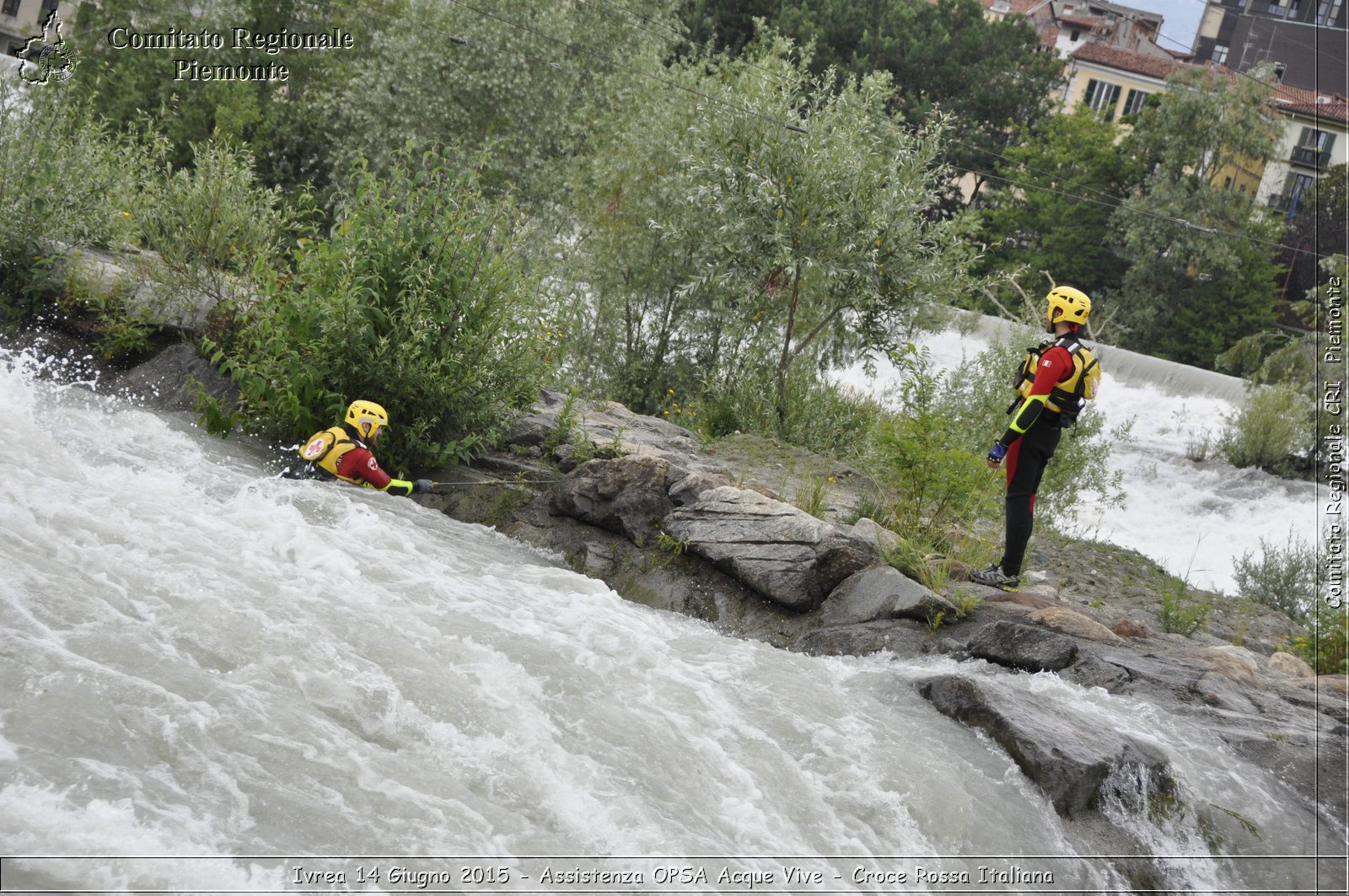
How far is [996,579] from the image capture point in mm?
8836

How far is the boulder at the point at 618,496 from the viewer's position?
987 centimetres

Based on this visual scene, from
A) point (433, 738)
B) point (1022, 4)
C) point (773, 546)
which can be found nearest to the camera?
point (433, 738)

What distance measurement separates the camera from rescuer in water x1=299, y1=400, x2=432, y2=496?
9.26 metres

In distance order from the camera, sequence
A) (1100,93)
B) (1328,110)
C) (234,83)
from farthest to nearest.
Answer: (1100,93) → (1328,110) → (234,83)

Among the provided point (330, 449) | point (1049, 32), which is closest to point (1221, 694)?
point (330, 449)

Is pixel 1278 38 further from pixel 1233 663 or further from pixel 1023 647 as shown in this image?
pixel 1023 647

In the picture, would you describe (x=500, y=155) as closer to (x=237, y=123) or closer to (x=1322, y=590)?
(x=237, y=123)

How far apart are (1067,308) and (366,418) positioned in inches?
221

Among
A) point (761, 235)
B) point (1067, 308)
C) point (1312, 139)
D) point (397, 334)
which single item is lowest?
point (397, 334)

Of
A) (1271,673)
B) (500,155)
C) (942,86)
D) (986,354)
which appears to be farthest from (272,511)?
(942,86)

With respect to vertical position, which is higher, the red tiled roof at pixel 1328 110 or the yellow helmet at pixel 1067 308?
the red tiled roof at pixel 1328 110

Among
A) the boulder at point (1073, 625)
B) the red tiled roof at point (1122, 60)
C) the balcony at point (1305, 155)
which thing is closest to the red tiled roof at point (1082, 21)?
the red tiled roof at point (1122, 60)

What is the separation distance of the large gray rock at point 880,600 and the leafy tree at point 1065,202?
1522 inches

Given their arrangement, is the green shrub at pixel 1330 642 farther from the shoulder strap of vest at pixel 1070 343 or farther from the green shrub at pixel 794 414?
the green shrub at pixel 794 414
